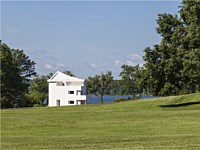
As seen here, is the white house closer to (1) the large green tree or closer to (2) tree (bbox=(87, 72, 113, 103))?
(2) tree (bbox=(87, 72, 113, 103))

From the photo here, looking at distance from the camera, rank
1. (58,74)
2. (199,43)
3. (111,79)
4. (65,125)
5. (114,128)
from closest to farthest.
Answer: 1. (114,128)
2. (65,125)
3. (199,43)
4. (58,74)
5. (111,79)

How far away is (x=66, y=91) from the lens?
86562mm

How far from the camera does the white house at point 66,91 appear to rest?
86000 mm

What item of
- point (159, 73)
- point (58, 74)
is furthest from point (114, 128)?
point (58, 74)

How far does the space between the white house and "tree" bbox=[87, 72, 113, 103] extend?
14.6 m

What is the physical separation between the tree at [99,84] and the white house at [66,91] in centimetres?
1461

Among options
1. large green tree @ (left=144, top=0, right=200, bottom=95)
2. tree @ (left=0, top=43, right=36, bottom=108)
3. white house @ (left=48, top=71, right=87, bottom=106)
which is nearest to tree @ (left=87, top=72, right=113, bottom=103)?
white house @ (left=48, top=71, right=87, bottom=106)

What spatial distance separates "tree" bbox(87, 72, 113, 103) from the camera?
10450cm

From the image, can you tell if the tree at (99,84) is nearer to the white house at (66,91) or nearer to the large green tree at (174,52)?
the white house at (66,91)

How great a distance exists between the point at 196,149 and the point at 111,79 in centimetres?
9262

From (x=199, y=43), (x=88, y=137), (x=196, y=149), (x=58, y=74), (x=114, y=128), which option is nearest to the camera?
(x=196, y=149)

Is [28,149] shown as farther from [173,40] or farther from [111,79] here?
[111,79]

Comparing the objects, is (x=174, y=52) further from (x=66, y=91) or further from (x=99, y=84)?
(x=99, y=84)

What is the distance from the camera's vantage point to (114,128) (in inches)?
855
